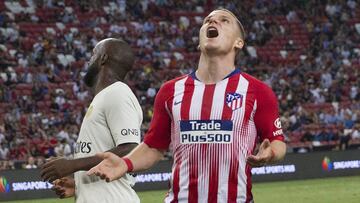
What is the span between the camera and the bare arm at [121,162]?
459 centimetres

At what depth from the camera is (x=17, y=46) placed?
92.0ft

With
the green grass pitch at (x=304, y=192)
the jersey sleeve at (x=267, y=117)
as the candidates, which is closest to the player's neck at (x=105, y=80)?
the jersey sleeve at (x=267, y=117)

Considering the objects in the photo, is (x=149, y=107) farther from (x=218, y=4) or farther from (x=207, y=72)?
(x=207, y=72)

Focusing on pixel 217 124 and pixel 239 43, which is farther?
pixel 239 43

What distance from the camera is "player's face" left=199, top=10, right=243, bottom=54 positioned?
16.4ft

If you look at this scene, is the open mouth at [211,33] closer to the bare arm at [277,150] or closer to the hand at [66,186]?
the bare arm at [277,150]

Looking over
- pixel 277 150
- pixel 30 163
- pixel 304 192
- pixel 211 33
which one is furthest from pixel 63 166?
pixel 30 163

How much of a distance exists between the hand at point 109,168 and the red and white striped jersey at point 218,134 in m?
0.48

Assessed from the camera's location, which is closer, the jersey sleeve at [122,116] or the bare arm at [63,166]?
the bare arm at [63,166]

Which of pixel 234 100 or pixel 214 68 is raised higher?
pixel 214 68

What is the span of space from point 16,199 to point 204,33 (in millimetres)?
15949

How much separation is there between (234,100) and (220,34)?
0.41 metres

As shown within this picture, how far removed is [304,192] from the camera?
20.1 metres

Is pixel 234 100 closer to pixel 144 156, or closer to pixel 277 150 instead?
pixel 277 150
